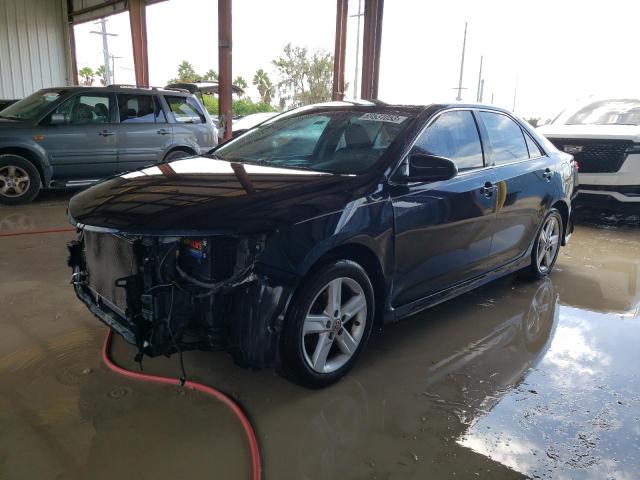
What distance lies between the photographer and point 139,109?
8.45m

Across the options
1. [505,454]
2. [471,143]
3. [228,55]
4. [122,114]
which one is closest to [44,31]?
[228,55]

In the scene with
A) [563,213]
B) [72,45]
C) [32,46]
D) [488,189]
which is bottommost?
[563,213]

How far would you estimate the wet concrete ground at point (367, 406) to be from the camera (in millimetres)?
→ 2238

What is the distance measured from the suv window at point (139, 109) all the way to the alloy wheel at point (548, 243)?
6.37 m

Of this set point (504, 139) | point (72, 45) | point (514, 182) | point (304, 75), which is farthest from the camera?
point (304, 75)

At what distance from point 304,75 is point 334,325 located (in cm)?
4162

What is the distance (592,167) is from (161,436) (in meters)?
6.83

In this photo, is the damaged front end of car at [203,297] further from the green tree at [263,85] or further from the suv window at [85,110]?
the green tree at [263,85]

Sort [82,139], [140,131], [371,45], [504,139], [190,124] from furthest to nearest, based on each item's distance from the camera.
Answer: [371,45] < [190,124] < [140,131] < [82,139] < [504,139]

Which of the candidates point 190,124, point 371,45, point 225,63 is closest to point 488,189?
point 190,124

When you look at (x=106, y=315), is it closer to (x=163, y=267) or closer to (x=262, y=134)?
(x=163, y=267)

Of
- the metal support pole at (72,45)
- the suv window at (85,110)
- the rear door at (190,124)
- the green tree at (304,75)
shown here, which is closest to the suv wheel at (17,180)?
the suv window at (85,110)

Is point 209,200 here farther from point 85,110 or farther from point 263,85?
point 263,85

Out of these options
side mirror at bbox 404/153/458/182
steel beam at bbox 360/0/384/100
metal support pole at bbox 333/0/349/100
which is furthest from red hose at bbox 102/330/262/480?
metal support pole at bbox 333/0/349/100
